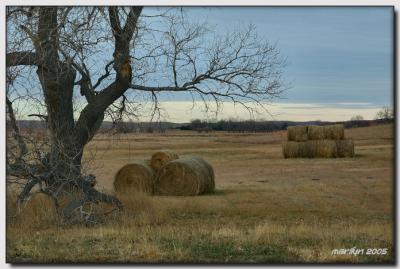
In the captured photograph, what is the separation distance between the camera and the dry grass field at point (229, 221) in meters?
7.39

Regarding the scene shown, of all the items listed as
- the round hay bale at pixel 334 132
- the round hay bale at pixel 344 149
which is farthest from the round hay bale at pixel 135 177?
the round hay bale at pixel 334 132

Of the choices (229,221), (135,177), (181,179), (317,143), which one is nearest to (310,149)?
(317,143)

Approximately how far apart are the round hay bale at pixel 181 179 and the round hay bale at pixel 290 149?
8.92 metres

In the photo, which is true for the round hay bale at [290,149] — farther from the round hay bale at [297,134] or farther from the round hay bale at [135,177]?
the round hay bale at [135,177]

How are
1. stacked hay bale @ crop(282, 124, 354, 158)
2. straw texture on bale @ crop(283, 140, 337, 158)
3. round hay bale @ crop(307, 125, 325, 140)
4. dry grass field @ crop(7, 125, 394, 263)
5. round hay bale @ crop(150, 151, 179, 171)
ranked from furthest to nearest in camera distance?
A: round hay bale @ crop(307, 125, 325, 140) < straw texture on bale @ crop(283, 140, 337, 158) < stacked hay bale @ crop(282, 124, 354, 158) < round hay bale @ crop(150, 151, 179, 171) < dry grass field @ crop(7, 125, 394, 263)

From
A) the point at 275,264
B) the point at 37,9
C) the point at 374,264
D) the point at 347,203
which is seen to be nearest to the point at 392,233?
the point at 374,264

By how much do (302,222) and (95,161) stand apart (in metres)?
3.20

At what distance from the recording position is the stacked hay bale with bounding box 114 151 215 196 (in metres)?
13.5

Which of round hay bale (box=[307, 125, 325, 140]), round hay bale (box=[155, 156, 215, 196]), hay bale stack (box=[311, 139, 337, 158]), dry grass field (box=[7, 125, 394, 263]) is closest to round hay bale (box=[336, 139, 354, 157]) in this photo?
hay bale stack (box=[311, 139, 337, 158])

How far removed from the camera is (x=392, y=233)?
7633 millimetres

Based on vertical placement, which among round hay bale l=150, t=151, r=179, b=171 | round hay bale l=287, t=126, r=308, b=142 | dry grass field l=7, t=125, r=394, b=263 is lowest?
dry grass field l=7, t=125, r=394, b=263

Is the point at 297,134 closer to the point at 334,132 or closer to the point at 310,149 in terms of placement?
the point at 310,149

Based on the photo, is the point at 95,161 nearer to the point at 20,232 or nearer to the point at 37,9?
the point at 20,232

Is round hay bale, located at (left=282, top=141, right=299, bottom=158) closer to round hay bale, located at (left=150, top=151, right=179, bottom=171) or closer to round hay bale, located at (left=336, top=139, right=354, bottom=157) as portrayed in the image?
round hay bale, located at (left=336, top=139, right=354, bottom=157)
